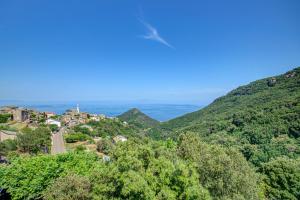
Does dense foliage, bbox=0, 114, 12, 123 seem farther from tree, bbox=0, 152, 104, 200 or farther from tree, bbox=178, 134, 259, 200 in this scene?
tree, bbox=178, 134, 259, 200

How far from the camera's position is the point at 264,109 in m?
88.6

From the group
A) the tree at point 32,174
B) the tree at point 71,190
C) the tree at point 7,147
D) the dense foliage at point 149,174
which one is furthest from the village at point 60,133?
the tree at point 71,190

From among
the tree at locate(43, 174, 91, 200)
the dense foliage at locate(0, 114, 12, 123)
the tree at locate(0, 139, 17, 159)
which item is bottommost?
the tree at locate(0, 139, 17, 159)

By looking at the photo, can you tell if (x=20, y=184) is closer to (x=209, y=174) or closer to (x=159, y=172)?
(x=159, y=172)

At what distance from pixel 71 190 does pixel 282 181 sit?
2094 cm

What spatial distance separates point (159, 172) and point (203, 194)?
2.11m

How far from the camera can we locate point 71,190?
41.4 feet

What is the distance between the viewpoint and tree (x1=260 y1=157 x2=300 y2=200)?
21797 millimetres

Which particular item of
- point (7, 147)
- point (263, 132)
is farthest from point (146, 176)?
point (263, 132)

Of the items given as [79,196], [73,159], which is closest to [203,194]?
[79,196]

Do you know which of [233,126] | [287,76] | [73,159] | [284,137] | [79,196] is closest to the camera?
[79,196]

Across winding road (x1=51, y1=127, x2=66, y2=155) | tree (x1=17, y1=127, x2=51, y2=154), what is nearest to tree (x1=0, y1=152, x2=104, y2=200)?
tree (x1=17, y1=127, x2=51, y2=154)

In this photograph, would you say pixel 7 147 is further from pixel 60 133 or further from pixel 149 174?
pixel 149 174

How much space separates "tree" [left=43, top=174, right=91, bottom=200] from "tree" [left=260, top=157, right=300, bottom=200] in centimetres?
1754
